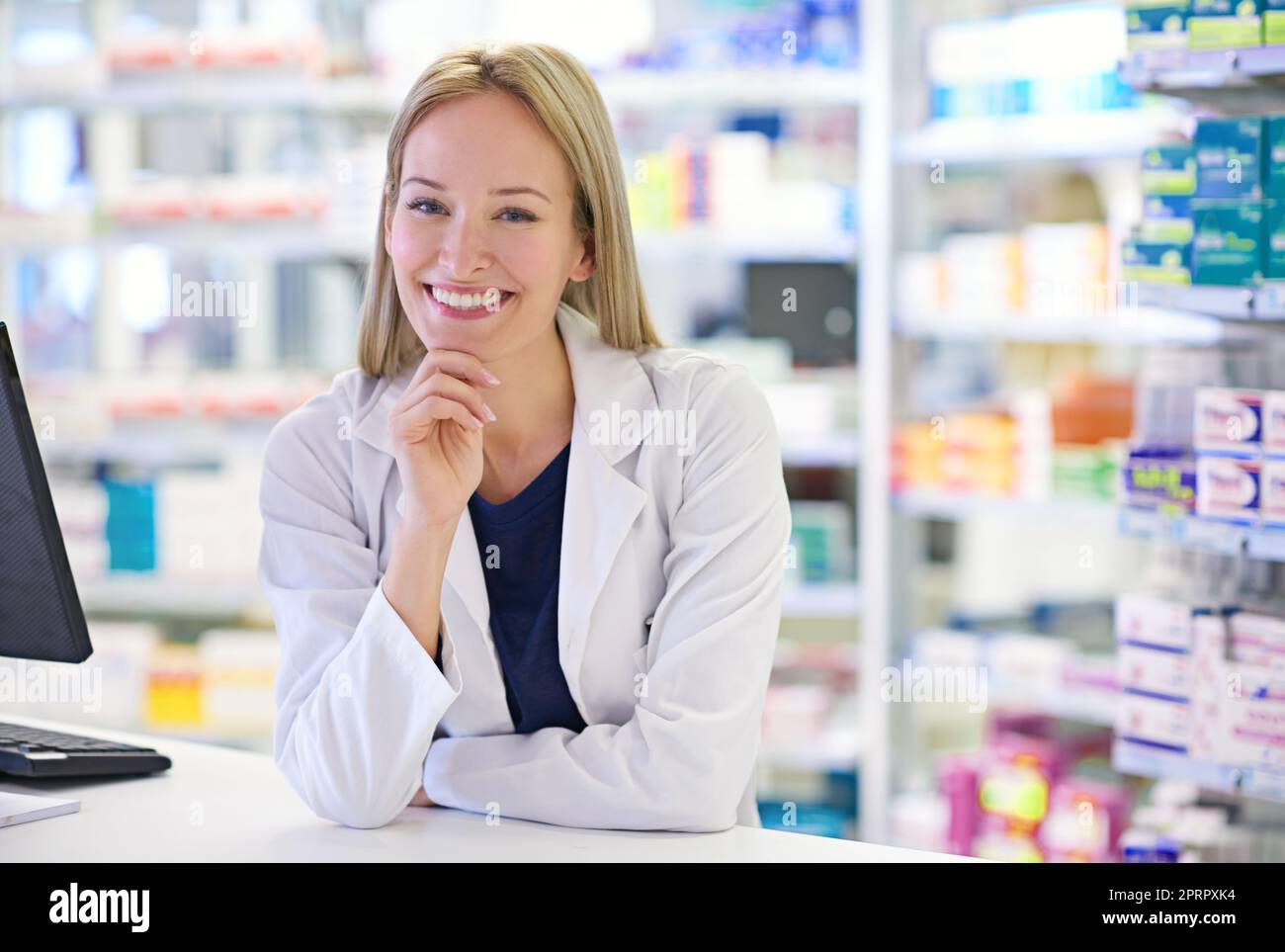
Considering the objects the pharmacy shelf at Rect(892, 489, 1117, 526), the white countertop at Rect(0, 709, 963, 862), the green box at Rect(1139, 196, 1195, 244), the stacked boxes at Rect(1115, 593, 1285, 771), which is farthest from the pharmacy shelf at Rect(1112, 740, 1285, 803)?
the white countertop at Rect(0, 709, 963, 862)

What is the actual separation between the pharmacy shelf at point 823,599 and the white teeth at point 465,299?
231cm

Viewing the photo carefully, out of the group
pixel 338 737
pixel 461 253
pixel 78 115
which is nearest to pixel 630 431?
pixel 461 253

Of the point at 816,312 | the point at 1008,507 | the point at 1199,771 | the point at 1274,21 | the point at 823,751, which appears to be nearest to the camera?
the point at 1274,21

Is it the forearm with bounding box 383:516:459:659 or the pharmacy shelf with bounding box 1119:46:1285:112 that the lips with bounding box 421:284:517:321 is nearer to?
the forearm with bounding box 383:516:459:659

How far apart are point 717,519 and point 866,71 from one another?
2438 millimetres

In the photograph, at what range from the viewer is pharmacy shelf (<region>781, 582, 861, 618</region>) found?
3965 mm

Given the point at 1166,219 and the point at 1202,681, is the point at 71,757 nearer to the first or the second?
the point at 1202,681

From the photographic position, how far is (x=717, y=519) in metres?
1.79

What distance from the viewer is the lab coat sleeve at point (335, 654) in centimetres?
163

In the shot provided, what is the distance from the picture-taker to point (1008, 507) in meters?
3.71

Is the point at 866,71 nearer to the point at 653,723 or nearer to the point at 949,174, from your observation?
the point at 949,174

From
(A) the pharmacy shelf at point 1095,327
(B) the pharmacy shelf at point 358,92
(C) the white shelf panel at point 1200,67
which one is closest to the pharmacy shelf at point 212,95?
(B) the pharmacy shelf at point 358,92

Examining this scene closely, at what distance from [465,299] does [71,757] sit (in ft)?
2.42

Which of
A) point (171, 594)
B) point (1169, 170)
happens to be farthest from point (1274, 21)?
point (171, 594)
